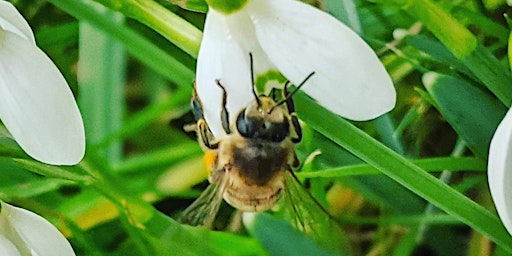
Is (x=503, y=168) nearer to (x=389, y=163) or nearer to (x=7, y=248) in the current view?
(x=389, y=163)

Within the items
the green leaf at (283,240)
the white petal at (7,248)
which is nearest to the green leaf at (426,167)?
the green leaf at (283,240)

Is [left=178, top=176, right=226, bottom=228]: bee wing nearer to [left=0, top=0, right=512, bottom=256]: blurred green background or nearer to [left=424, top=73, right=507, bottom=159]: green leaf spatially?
[left=0, top=0, right=512, bottom=256]: blurred green background

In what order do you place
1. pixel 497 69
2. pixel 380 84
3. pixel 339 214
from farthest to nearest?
pixel 339 214
pixel 497 69
pixel 380 84

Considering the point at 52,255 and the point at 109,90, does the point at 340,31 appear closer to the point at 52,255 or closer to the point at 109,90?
the point at 52,255

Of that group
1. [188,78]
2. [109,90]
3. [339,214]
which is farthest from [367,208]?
[188,78]

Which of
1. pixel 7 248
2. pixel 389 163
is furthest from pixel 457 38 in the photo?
pixel 7 248

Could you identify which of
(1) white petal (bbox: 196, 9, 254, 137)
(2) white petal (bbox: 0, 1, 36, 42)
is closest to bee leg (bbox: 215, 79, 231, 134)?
(1) white petal (bbox: 196, 9, 254, 137)
